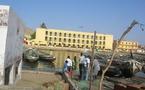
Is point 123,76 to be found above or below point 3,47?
below

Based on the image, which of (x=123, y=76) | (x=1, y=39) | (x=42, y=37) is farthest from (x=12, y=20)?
(x=42, y=37)

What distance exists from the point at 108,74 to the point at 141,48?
141277mm

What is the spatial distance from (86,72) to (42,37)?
382 feet

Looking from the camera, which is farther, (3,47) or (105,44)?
(105,44)

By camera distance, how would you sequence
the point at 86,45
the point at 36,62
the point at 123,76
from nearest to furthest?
the point at 123,76
the point at 36,62
the point at 86,45

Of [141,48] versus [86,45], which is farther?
[141,48]

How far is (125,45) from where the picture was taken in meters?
168

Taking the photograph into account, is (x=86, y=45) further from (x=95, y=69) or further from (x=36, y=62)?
(x=95, y=69)

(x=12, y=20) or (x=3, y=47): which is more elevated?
(x=12, y=20)

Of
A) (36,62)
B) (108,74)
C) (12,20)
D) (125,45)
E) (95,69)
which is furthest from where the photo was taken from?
(125,45)

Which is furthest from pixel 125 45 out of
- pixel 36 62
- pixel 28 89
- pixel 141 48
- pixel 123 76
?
pixel 28 89

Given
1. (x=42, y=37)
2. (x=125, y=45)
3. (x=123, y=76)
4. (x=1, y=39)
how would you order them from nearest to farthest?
(x=1, y=39) < (x=123, y=76) < (x=42, y=37) < (x=125, y=45)

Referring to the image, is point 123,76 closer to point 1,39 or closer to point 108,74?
point 108,74

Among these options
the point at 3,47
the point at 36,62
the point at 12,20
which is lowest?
the point at 36,62
